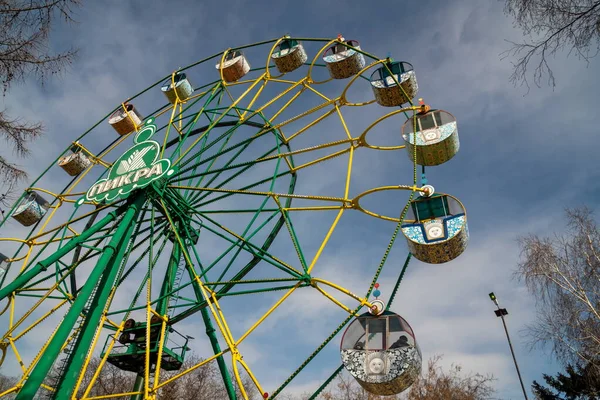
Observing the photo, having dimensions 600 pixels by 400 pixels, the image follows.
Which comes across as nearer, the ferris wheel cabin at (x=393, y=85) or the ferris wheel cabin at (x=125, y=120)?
the ferris wheel cabin at (x=393, y=85)

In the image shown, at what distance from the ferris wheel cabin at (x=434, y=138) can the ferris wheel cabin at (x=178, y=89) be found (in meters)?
6.99

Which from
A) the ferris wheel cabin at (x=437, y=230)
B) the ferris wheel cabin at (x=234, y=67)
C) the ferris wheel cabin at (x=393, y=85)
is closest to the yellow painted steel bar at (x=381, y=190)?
the ferris wheel cabin at (x=437, y=230)

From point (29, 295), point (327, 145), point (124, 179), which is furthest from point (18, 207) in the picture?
point (327, 145)

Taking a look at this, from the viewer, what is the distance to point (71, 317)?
727 cm

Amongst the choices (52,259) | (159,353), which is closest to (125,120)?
(52,259)

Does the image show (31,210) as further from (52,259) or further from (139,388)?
(139,388)

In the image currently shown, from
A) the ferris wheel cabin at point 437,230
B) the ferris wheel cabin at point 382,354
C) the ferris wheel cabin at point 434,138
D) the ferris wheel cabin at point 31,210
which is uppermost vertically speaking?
the ferris wheel cabin at point 31,210

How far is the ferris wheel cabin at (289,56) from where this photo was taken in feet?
40.5

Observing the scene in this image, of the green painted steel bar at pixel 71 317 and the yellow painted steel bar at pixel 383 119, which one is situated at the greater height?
the yellow painted steel bar at pixel 383 119

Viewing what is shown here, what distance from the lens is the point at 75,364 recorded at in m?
7.25

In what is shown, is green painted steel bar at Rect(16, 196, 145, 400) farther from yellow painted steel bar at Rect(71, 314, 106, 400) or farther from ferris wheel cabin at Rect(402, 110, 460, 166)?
ferris wheel cabin at Rect(402, 110, 460, 166)

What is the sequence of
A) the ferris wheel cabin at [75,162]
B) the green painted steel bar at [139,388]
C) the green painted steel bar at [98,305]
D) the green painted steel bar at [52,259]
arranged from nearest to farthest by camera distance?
the green painted steel bar at [98,305] → the green painted steel bar at [52,259] → the green painted steel bar at [139,388] → the ferris wheel cabin at [75,162]

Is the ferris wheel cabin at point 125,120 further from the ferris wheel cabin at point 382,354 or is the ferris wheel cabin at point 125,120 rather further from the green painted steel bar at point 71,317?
the ferris wheel cabin at point 382,354

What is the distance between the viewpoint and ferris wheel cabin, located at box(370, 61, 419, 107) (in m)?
10.3
